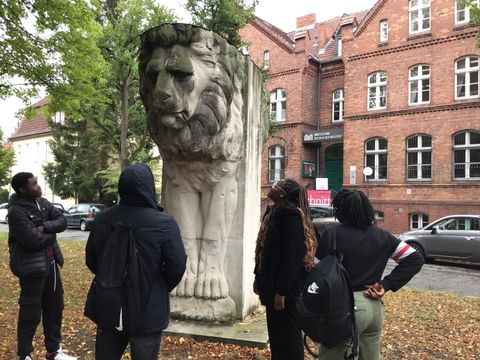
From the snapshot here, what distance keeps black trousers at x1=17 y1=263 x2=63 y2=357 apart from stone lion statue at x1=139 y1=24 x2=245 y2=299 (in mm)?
1321

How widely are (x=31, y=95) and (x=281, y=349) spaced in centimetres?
1052

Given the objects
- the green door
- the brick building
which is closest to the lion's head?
the brick building

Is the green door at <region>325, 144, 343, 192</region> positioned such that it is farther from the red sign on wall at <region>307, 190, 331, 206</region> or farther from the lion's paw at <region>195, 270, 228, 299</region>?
the lion's paw at <region>195, 270, 228, 299</region>

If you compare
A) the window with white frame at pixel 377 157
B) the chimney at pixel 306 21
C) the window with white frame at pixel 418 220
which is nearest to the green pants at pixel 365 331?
the window with white frame at pixel 418 220

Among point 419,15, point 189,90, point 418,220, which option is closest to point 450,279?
point 189,90

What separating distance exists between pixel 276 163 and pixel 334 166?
3.46m

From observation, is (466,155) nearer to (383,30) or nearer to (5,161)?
(383,30)

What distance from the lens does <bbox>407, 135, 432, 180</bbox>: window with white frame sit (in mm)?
22500

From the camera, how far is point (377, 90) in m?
24.6

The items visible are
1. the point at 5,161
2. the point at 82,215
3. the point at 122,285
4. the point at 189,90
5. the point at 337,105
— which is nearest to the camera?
the point at 122,285

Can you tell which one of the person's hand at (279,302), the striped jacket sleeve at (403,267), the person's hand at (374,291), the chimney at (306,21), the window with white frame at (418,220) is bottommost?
the window with white frame at (418,220)

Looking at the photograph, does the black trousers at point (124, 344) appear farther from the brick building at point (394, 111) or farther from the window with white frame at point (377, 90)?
the window with white frame at point (377, 90)

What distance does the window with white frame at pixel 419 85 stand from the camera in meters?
23.0

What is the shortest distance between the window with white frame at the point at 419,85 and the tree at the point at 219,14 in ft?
32.2
